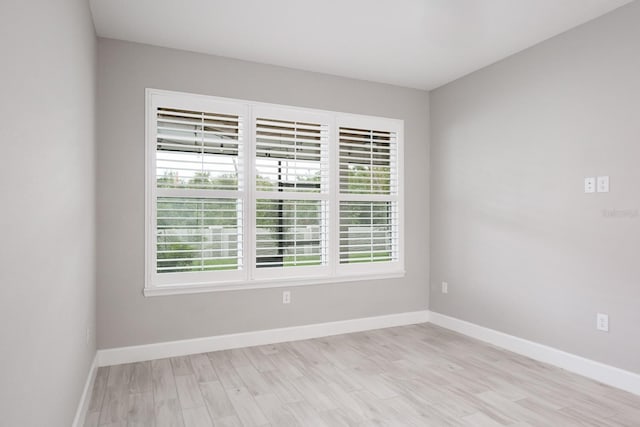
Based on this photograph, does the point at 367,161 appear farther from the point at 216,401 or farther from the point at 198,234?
the point at 216,401

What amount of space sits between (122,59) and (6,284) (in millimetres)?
2807

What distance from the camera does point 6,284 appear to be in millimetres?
1107

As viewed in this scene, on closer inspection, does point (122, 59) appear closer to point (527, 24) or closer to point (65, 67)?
point (65, 67)

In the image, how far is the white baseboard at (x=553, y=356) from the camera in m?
2.82

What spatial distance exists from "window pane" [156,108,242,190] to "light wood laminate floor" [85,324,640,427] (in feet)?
5.09

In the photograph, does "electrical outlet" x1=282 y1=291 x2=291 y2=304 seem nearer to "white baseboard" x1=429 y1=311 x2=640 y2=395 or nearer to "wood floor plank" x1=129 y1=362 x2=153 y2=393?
"wood floor plank" x1=129 y1=362 x2=153 y2=393

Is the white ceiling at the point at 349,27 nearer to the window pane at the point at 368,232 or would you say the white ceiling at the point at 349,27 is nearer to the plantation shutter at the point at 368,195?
the plantation shutter at the point at 368,195

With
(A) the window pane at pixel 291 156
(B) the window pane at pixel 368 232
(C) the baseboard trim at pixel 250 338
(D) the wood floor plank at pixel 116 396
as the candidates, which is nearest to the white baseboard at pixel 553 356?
(C) the baseboard trim at pixel 250 338

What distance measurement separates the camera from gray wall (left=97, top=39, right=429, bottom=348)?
10.8 feet

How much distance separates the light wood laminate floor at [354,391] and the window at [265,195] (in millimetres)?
753

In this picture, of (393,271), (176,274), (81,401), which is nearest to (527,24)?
(393,271)

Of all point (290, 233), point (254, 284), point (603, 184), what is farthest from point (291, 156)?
point (603, 184)

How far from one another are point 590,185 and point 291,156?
2551 millimetres

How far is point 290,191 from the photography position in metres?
3.97
